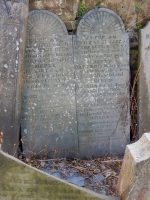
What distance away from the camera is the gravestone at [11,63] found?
361 centimetres

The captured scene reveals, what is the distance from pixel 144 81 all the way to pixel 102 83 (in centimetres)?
63

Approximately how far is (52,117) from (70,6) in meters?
1.51

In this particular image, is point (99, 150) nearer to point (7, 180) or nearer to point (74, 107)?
point (74, 107)

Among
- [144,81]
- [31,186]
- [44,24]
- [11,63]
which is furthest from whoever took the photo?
[144,81]

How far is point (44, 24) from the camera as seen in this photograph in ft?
12.6

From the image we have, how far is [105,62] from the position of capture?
13.4 feet

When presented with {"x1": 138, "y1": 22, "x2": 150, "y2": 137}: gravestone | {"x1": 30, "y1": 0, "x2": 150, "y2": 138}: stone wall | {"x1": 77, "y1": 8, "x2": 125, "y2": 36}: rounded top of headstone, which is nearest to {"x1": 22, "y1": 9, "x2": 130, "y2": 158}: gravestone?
{"x1": 77, "y1": 8, "x2": 125, "y2": 36}: rounded top of headstone

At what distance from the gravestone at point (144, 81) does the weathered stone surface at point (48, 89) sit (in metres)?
1.00

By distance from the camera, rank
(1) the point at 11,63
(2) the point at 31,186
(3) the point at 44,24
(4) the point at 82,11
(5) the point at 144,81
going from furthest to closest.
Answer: (5) the point at 144,81, (4) the point at 82,11, (3) the point at 44,24, (1) the point at 11,63, (2) the point at 31,186

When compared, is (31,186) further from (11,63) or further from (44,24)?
(44,24)

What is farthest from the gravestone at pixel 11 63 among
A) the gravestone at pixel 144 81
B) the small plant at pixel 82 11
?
the gravestone at pixel 144 81

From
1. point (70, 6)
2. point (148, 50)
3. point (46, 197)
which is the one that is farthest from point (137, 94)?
point (46, 197)

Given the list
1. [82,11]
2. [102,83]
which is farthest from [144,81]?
[82,11]

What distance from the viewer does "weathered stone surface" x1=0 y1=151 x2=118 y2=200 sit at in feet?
7.79
